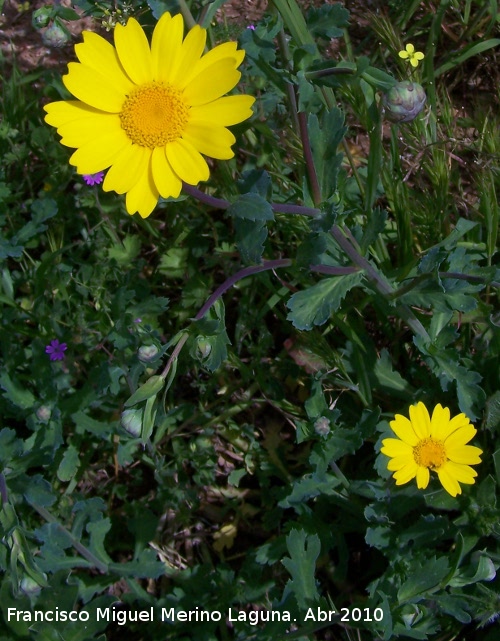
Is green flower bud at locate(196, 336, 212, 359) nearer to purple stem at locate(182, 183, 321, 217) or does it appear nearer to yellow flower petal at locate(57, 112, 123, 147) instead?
purple stem at locate(182, 183, 321, 217)

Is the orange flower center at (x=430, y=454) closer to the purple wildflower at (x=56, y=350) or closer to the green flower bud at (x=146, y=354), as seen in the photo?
the green flower bud at (x=146, y=354)

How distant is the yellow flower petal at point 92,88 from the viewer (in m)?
2.29

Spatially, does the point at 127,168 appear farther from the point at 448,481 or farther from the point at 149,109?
the point at 448,481

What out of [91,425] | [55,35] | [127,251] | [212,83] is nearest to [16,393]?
[91,425]

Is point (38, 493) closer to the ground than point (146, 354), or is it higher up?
closer to the ground

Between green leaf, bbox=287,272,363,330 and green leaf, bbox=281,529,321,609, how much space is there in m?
0.95

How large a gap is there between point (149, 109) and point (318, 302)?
0.94 m

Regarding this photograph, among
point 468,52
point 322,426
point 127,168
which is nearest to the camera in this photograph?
point 127,168

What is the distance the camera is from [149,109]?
2312 millimetres

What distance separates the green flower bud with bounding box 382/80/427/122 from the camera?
2.17 metres

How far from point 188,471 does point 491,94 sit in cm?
286

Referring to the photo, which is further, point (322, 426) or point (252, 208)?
point (322, 426)

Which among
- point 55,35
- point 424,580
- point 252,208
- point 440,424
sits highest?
point 55,35

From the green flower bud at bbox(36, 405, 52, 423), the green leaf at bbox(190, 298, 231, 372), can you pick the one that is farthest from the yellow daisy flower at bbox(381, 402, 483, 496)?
the green flower bud at bbox(36, 405, 52, 423)
